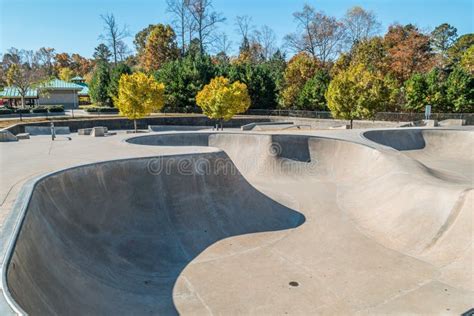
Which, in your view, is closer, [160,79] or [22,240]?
[22,240]

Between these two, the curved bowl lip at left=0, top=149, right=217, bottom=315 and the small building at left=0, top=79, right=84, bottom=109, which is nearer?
the curved bowl lip at left=0, top=149, right=217, bottom=315

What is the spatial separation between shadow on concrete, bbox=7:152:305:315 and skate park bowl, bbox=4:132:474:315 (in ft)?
0.12

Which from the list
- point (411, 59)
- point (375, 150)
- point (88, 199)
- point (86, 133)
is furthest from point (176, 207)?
point (411, 59)

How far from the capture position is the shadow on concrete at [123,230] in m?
5.55

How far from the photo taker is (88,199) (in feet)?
29.2

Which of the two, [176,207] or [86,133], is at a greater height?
[86,133]

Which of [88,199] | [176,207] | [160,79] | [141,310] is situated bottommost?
[141,310]

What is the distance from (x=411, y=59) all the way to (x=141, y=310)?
47.7m

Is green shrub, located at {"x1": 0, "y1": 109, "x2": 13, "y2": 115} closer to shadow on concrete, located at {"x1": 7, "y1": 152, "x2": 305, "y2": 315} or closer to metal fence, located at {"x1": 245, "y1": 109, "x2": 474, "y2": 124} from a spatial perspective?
metal fence, located at {"x1": 245, "y1": 109, "x2": 474, "y2": 124}

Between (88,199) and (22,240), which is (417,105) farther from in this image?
(22,240)

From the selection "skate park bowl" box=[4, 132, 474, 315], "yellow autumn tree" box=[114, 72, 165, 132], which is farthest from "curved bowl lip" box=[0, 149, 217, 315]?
"yellow autumn tree" box=[114, 72, 165, 132]

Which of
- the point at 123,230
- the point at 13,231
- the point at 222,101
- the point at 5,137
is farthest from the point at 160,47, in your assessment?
the point at 13,231

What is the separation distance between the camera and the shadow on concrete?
5551 mm

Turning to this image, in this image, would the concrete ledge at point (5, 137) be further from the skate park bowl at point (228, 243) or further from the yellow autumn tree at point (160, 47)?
the yellow autumn tree at point (160, 47)
